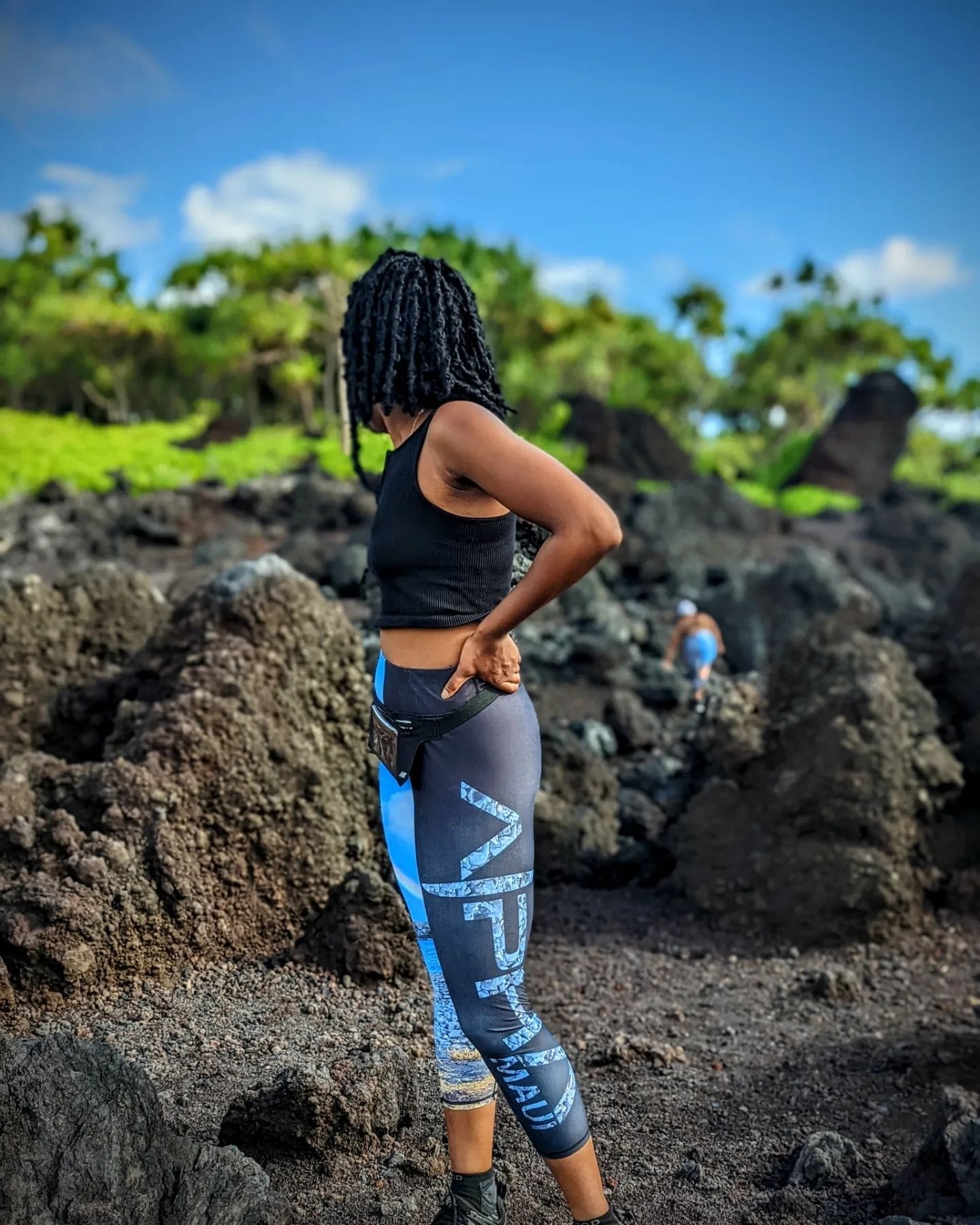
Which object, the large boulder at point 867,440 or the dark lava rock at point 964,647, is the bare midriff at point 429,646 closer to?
the dark lava rock at point 964,647

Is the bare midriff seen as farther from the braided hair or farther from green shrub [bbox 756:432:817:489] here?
green shrub [bbox 756:432:817:489]

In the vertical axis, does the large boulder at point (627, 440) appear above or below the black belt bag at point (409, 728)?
above

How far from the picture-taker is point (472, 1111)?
249cm

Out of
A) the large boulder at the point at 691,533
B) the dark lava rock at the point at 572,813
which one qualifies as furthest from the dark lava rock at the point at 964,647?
the large boulder at the point at 691,533

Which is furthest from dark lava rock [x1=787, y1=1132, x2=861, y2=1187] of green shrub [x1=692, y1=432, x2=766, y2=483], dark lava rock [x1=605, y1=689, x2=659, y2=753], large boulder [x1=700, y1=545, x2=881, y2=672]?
green shrub [x1=692, y1=432, x2=766, y2=483]

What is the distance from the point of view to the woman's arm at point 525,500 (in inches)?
82.6

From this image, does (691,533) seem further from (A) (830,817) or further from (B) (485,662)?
(B) (485,662)

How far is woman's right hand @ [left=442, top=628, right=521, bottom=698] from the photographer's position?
7.48 ft

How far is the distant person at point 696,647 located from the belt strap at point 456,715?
308 inches

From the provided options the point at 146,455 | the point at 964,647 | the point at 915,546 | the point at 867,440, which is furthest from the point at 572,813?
the point at 867,440


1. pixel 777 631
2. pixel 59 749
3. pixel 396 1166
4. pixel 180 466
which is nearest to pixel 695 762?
pixel 59 749

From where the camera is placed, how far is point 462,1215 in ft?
8.05

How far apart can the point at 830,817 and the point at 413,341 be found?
3.40 m

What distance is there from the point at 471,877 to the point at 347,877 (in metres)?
2.01
